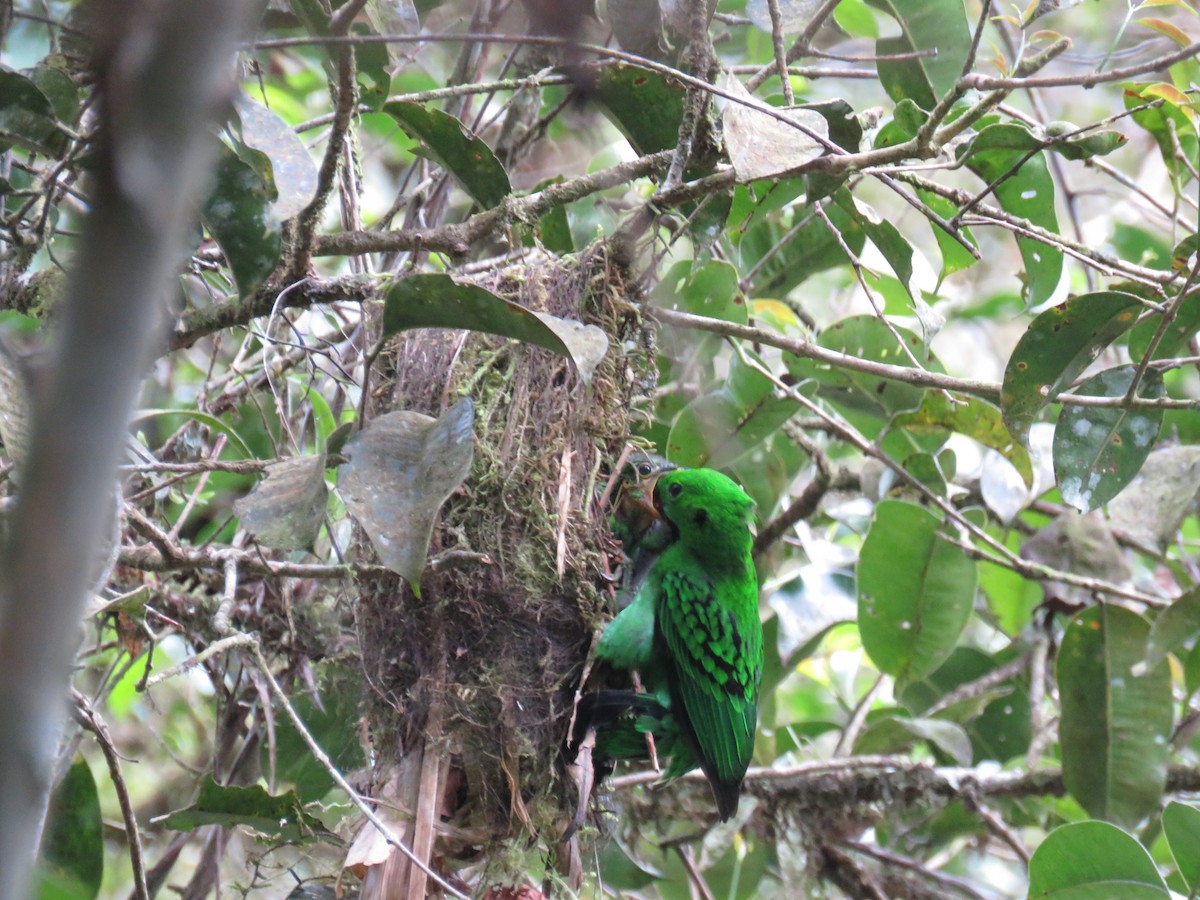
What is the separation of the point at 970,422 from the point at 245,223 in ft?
7.93

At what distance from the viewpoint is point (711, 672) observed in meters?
3.03

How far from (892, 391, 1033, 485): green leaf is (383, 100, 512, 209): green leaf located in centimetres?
158

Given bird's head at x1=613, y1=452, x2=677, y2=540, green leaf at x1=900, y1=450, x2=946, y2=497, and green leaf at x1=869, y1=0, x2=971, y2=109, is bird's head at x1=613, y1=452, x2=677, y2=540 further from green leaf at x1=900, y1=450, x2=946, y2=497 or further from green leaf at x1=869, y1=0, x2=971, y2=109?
green leaf at x1=869, y1=0, x2=971, y2=109

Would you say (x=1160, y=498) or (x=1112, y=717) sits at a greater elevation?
(x=1160, y=498)

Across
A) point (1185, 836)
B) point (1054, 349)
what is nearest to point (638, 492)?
point (1054, 349)

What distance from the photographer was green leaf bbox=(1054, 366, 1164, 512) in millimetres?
2672

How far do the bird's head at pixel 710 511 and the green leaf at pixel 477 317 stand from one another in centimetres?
127

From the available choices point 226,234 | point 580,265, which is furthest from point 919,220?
point 226,234

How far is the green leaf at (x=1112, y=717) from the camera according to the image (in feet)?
11.7

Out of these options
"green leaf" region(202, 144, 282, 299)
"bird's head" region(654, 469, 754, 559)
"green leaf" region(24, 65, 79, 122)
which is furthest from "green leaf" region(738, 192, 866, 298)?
"green leaf" region(24, 65, 79, 122)

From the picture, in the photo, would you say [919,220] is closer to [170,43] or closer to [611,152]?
[611,152]

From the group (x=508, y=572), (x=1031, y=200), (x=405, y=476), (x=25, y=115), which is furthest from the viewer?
(x=1031, y=200)

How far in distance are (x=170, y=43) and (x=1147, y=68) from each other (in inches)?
83.0

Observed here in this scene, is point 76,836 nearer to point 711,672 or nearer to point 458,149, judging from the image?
point 711,672
